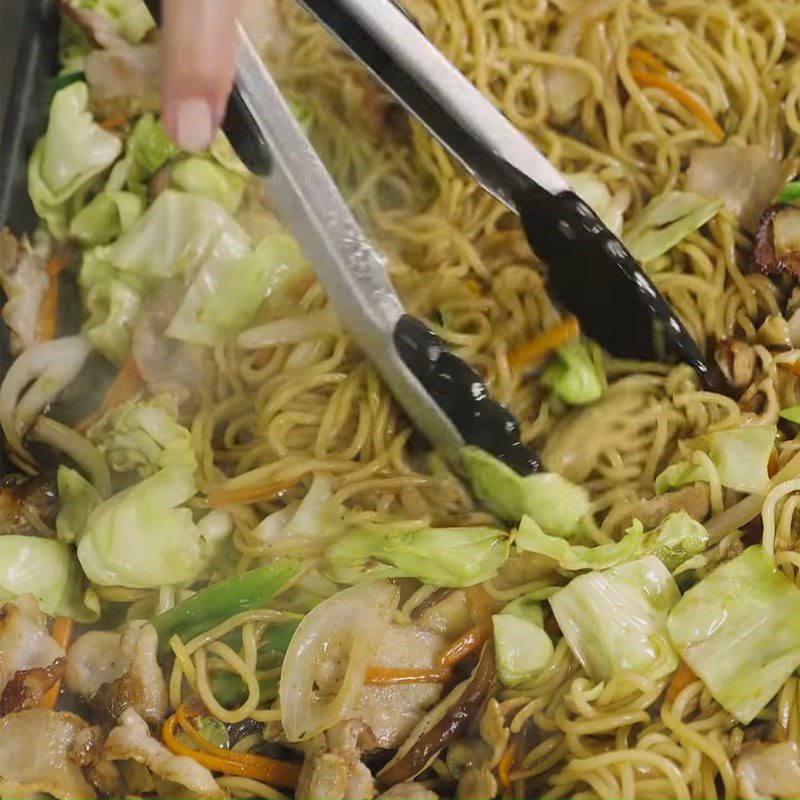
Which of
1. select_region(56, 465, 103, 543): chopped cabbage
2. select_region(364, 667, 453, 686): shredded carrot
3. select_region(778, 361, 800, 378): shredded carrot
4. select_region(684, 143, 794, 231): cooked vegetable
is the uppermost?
select_region(684, 143, 794, 231): cooked vegetable

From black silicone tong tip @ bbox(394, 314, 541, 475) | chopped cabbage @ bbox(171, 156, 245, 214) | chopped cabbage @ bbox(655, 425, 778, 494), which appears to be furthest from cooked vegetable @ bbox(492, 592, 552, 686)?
chopped cabbage @ bbox(171, 156, 245, 214)

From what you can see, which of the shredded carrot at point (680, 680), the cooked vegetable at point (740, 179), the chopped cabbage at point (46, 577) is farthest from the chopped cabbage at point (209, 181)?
the shredded carrot at point (680, 680)

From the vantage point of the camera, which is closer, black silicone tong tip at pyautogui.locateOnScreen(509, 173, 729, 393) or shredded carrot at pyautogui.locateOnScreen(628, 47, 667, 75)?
black silicone tong tip at pyautogui.locateOnScreen(509, 173, 729, 393)

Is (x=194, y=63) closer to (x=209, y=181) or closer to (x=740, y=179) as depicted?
(x=209, y=181)

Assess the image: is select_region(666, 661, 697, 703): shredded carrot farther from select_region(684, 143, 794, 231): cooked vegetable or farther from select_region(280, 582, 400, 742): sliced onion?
select_region(684, 143, 794, 231): cooked vegetable

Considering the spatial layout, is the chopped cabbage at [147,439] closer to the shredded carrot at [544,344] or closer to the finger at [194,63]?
the shredded carrot at [544,344]

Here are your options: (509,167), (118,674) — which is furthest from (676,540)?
(118,674)
